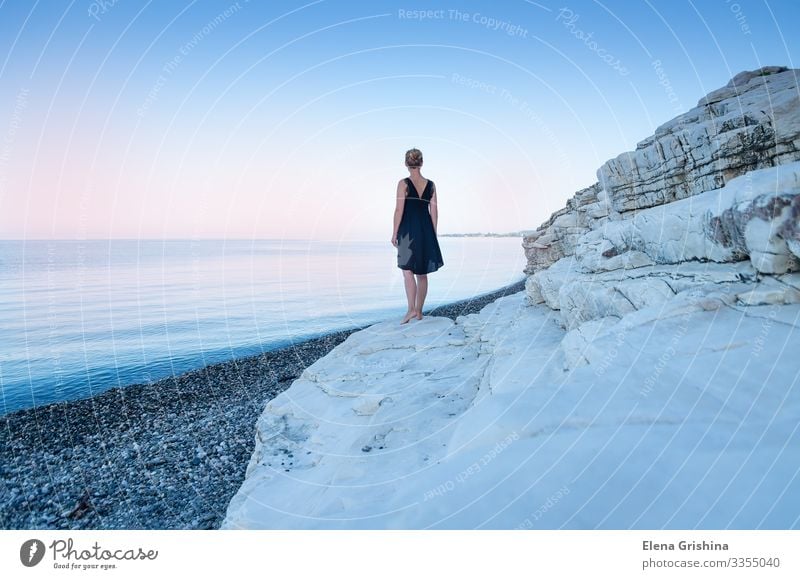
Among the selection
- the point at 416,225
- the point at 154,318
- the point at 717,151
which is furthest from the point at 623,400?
the point at 154,318

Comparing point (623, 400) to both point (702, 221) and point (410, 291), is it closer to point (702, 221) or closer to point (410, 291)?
point (702, 221)

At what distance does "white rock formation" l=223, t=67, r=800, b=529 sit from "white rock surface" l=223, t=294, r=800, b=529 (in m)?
0.01

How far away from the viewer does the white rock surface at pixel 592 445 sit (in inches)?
Answer: 103

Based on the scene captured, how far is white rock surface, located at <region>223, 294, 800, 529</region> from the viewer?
2613mm

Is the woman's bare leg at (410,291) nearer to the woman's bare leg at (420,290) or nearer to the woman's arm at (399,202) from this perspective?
the woman's bare leg at (420,290)

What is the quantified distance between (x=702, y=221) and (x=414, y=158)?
4.84 m

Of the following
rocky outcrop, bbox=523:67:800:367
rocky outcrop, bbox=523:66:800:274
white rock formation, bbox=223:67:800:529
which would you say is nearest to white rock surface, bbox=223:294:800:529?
white rock formation, bbox=223:67:800:529

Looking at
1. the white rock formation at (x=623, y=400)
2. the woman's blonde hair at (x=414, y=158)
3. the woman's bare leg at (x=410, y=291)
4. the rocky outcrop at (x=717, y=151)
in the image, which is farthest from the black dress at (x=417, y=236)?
the rocky outcrop at (x=717, y=151)

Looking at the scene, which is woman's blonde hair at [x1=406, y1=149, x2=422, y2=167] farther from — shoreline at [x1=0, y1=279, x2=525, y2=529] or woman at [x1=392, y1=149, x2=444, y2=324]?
shoreline at [x1=0, y1=279, x2=525, y2=529]

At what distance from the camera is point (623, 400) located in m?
3.39

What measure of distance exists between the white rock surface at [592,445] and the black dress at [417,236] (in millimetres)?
3549

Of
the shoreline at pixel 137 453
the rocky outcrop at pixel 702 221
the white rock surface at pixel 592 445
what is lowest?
the shoreline at pixel 137 453

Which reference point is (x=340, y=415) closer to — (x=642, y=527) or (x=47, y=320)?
(x=642, y=527)

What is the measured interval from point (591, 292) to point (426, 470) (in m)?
3.79
